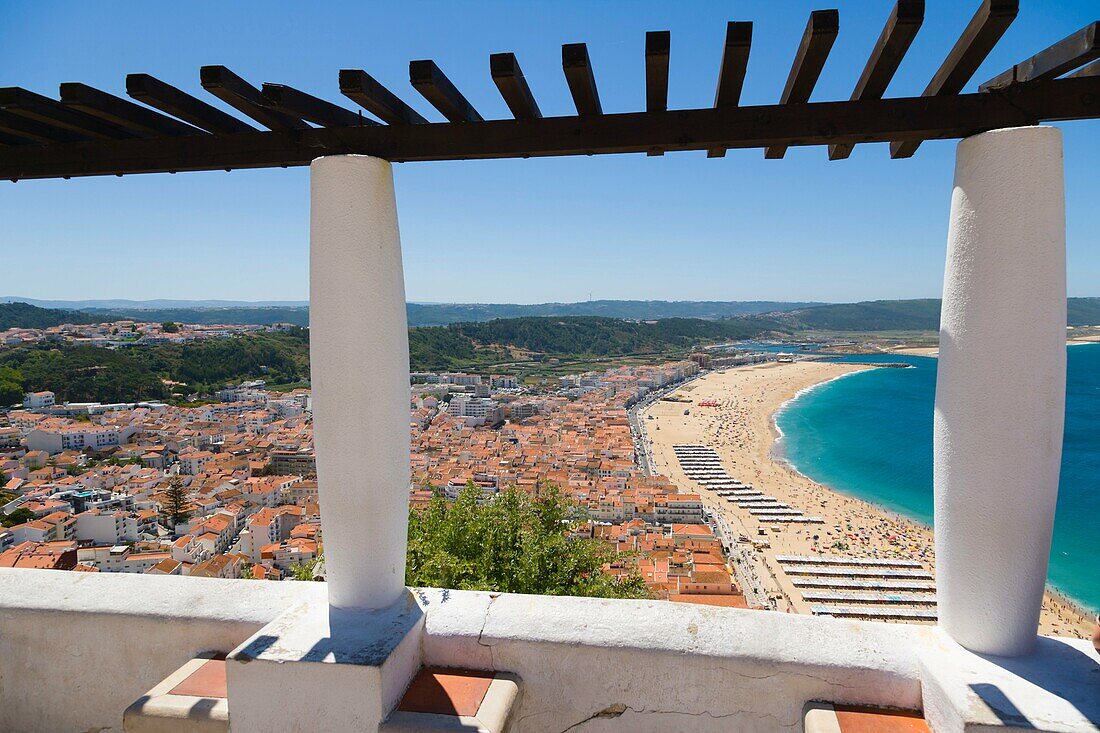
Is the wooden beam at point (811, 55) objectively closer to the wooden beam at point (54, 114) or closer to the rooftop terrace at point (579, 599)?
the rooftop terrace at point (579, 599)

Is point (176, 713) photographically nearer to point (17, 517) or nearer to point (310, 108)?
point (310, 108)

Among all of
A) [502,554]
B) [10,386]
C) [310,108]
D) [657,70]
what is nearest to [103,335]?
[10,386]

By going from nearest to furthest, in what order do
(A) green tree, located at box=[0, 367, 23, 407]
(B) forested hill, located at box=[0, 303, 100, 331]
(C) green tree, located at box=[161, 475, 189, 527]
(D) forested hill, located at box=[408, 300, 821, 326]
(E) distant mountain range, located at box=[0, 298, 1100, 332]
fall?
(C) green tree, located at box=[161, 475, 189, 527]
(A) green tree, located at box=[0, 367, 23, 407]
(B) forested hill, located at box=[0, 303, 100, 331]
(E) distant mountain range, located at box=[0, 298, 1100, 332]
(D) forested hill, located at box=[408, 300, 821, 326]

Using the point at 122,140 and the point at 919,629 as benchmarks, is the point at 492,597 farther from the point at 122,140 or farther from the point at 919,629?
the point at 122,140

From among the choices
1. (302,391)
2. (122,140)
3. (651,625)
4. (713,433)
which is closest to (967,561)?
(651,625)

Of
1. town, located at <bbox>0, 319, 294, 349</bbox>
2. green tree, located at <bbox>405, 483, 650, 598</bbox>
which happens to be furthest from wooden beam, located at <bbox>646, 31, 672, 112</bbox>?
town, located at <bbox>0, 319, 294, 349</bbox>

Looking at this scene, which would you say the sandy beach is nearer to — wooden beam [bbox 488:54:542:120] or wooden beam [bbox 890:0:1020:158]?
wooden beam [bbox 890:0:1020:158]
